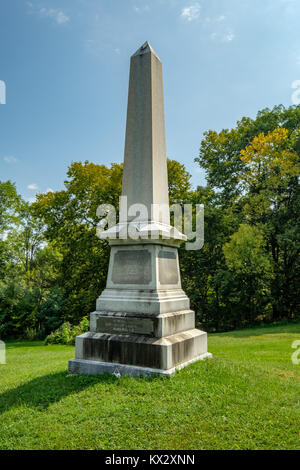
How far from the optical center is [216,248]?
19.9 metres

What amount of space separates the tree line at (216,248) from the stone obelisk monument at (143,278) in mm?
10949

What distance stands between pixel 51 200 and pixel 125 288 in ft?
47.7

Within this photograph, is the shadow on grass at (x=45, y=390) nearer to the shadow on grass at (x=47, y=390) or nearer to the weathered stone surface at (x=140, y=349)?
the shadow on grass at (x=47, y=390)

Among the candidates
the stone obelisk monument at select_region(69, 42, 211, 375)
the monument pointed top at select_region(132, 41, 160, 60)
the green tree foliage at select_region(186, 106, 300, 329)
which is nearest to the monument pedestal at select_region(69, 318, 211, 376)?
the stone obelisk monument at select_region(69, 42, 211, 375)

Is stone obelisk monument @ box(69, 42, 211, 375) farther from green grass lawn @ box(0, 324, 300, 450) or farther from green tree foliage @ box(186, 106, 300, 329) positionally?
green tree foliage @ box(186, 106, 300, 329)

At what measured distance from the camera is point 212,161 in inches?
878

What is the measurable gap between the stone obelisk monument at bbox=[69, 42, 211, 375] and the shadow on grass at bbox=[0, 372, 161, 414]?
26 centimetres

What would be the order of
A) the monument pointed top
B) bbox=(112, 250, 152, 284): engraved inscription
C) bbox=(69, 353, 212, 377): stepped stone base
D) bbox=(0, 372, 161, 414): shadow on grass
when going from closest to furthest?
bbox=(0, 372, 161, 414): shadow on grass → bbox=(69, 353, 212, 377): stepped stone base → bbox=(112, 250, 152, 284): engraved inscription → the monument pointed top

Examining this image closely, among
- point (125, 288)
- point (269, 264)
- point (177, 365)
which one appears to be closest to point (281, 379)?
point (177, 365)

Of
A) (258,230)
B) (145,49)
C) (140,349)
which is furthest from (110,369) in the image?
(258,230)

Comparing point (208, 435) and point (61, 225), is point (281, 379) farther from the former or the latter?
point (61, 225)

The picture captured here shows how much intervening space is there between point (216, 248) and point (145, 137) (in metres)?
14.8

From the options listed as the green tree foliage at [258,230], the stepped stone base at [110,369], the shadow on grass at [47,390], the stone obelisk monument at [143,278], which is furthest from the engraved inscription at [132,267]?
the green tree foliage at [258,230]

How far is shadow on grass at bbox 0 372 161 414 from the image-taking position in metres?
4.27
